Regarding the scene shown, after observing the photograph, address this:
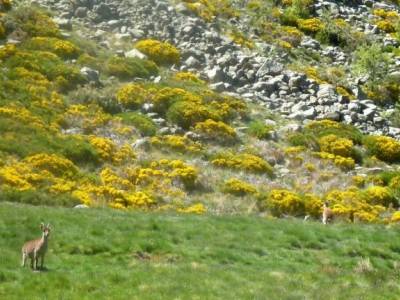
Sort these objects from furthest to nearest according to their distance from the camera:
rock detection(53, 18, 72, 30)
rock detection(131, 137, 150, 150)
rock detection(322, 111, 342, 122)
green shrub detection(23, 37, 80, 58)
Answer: rock detection(53, 18, 72, 30)
rock detection(322, 111, 342, 122)
green shrub detection(23, 37, 80, 58)
rock detection(131, 137, 150, 150)

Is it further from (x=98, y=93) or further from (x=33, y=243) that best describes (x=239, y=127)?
(x=33, y=243)

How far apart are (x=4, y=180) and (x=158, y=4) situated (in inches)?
1024

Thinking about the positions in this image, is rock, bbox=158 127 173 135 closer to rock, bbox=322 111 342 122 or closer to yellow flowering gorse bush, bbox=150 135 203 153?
yellow flowering gorse bush, bbox=150 135 203 153

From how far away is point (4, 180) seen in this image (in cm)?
2689

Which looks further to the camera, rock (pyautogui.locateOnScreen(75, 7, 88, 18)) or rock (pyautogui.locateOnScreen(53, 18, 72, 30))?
rock (pyautogui.locateOnScreen(75, 7, 88, 18))

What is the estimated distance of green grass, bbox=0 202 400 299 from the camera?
16047mm

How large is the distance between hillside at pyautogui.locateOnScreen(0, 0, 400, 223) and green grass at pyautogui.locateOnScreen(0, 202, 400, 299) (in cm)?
582

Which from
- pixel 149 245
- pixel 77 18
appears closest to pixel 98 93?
pixel 77 18

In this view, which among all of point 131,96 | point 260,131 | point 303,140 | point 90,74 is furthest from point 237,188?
point 90,74

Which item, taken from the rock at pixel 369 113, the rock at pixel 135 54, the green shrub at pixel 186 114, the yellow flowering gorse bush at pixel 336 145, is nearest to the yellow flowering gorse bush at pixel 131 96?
the green shrub at pixel 186 114

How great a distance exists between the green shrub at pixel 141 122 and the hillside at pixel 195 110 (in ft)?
0.26

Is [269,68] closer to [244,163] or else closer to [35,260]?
[244,163]

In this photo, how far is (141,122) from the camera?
36281 mm

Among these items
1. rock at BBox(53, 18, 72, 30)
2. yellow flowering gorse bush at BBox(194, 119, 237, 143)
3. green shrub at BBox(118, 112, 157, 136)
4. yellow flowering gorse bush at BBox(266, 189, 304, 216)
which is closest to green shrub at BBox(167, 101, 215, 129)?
yellow flowering gorse bush at BBox(194, 119, 237, 143)
